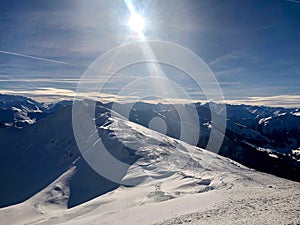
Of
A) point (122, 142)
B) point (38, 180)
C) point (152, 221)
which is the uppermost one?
point (122, 142)

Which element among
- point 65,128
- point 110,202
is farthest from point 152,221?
point 65,128

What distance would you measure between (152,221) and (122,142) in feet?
159

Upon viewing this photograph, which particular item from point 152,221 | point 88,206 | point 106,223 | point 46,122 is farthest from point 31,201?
point 46,122

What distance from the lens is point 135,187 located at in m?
49.7

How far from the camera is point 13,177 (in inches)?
3263

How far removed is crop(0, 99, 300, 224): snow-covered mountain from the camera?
29.5 metres

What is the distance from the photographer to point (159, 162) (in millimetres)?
62469

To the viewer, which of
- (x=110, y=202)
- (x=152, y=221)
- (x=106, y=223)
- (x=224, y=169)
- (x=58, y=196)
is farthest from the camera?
(x=224, y=169)

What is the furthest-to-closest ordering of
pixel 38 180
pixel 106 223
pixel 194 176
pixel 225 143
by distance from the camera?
pixel 225 143, pixel 38 180, pixel 194 176, pixel 106 223

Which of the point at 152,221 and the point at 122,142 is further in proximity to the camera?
the point at 122,142

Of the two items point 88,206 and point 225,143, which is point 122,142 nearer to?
point 88,206

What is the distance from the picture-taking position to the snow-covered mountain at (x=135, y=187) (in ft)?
96.7

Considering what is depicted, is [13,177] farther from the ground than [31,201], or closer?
farther from the ground

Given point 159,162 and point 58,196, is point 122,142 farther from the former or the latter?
point 58,196
